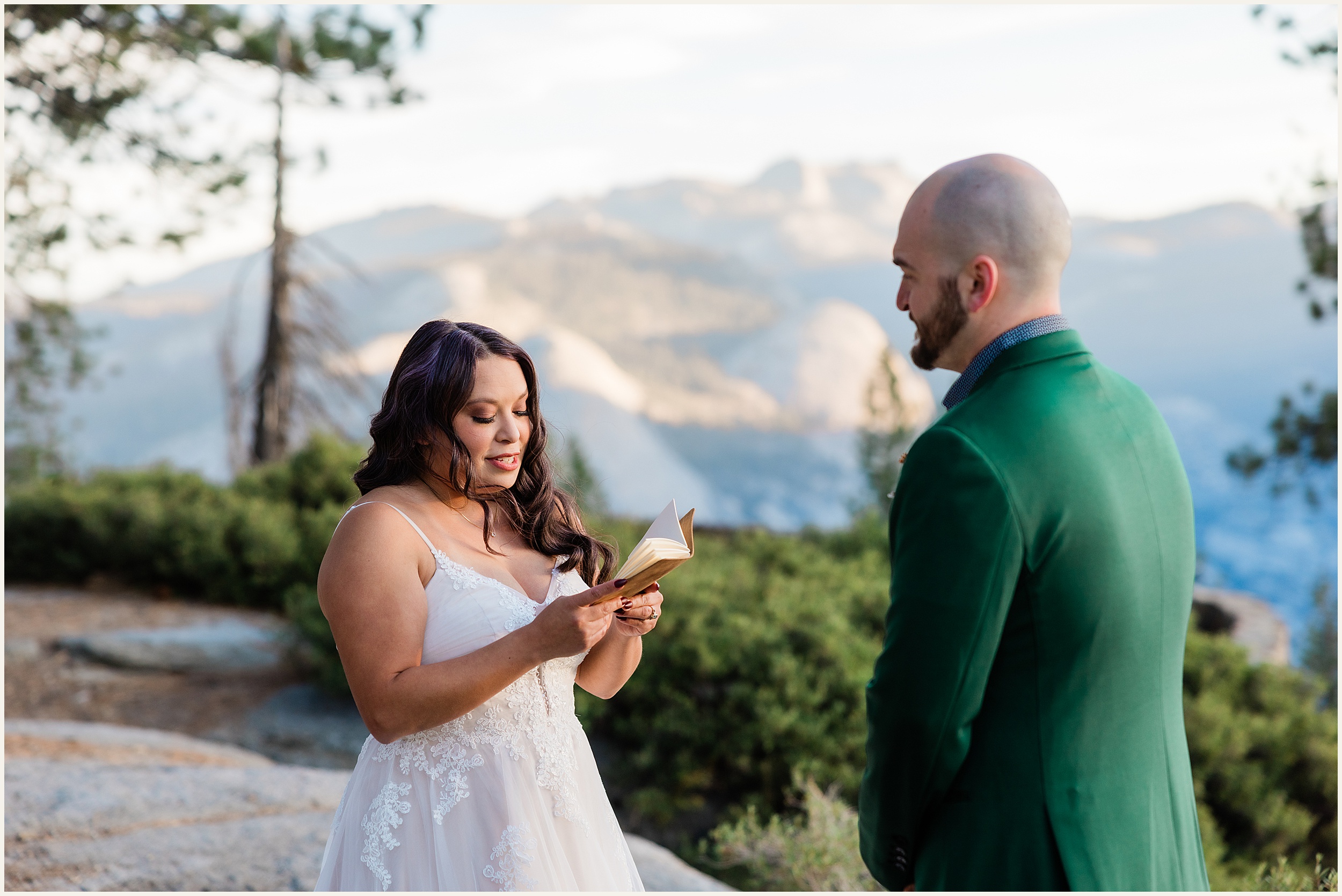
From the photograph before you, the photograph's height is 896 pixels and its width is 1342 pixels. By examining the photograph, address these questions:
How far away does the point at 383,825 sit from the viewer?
2088 mm

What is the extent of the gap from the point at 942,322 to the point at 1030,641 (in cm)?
51

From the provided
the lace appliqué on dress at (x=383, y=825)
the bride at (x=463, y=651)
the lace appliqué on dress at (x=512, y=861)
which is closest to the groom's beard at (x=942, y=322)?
the bride at (x=463, y=651)

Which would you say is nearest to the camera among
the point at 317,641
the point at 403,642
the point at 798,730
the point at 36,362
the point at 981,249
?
the point at 981,249

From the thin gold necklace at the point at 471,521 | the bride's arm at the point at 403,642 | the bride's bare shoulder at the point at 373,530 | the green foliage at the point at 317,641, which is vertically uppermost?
the bride's bare shoulder at the point at 373,530

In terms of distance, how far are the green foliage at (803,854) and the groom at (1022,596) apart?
254 cm

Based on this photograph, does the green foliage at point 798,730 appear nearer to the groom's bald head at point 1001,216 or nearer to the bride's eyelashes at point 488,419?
the bride's eyelashes at point 488,419

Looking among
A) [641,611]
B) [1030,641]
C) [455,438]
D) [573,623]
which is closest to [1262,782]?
[641,611]

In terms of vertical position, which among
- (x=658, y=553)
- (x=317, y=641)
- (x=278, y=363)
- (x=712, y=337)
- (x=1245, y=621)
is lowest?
(x=712, y=337)

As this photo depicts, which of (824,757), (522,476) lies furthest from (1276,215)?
(522,476)

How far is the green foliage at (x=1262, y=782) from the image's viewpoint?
5504 millimetres

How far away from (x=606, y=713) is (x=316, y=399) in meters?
8.01

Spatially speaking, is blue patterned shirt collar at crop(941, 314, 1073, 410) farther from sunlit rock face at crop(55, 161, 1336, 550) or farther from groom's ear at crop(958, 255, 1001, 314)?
sunlit rock face at crop(55, 161, 1336, 550)

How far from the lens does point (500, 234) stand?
46.6m

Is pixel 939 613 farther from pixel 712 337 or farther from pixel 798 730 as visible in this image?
pixel 712 337
